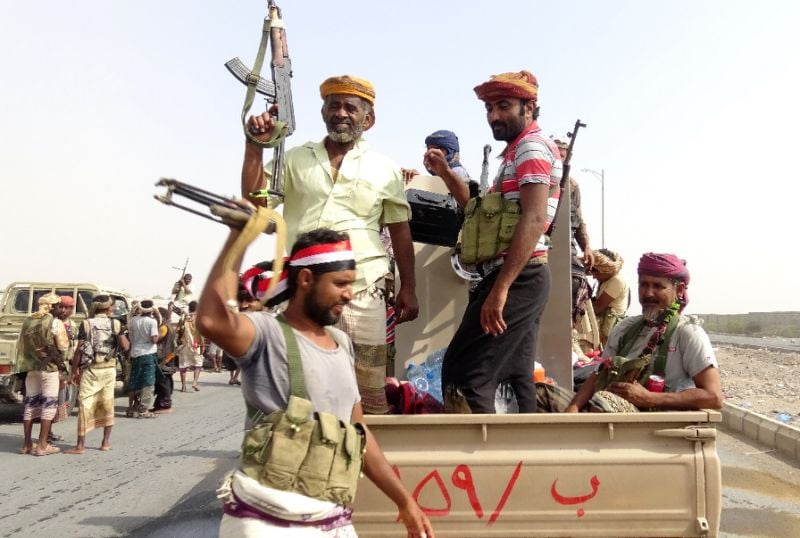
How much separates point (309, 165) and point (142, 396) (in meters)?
9.22

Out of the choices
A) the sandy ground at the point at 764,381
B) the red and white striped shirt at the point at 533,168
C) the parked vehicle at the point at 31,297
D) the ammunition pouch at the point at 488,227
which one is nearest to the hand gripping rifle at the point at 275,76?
the ammunition pouch at the point at 488,227

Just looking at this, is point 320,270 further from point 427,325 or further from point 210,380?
point 210,380

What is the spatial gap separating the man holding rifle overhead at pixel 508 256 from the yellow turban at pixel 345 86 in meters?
0.53

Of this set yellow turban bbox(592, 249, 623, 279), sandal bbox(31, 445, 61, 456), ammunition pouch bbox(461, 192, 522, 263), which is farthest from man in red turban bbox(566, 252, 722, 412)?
sandal bbox(31, 445, 61, 456)

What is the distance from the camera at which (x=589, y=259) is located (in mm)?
5953

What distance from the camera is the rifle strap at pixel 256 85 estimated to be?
3.01 meters

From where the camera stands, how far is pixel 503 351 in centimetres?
319

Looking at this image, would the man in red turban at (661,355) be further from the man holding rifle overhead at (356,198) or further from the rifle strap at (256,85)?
the rifle strap at (256,85)

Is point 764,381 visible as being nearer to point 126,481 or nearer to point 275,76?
point 126,481

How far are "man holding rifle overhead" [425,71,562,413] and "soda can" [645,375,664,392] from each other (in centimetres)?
50

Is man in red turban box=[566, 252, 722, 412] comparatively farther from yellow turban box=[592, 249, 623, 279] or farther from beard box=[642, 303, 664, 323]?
yellow turban box=[592, 249, 623, 279]

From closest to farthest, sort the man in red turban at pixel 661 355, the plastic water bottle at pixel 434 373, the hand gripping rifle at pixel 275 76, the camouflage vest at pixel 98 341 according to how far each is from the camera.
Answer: the man in red turban at pixel 661 355 < the hand gripping rifle at pixel 275 76 < the plastic water bottle at pixel 434 373 < the camouflage vest at pixel 98 341

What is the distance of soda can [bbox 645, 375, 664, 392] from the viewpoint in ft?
10.7

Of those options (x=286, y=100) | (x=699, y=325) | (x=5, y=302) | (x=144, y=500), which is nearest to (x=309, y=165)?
(x=286, y=100)
